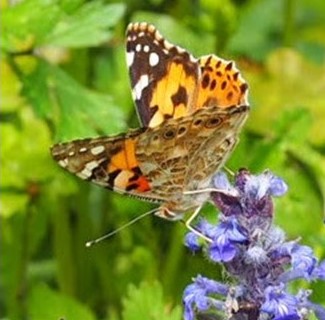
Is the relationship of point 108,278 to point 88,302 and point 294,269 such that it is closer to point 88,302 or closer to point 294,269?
point 88,302

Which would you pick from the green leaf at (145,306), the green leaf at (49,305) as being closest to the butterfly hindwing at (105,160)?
the green leaf at (145,306)

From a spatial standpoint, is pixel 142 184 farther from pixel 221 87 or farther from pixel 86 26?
pixel 86 26

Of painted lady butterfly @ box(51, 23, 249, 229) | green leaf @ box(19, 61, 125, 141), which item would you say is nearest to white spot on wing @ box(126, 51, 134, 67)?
painted lady butterfly @ box(51, 23, 249, 229)

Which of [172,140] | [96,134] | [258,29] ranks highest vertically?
[258,29]

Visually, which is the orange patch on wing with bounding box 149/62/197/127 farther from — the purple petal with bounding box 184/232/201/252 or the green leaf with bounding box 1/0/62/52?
the green leaf with bounding box 1/0/62/52

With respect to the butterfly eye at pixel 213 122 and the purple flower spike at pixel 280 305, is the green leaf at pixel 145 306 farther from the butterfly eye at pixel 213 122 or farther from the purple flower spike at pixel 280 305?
the purple flower spike at pixel 280 305

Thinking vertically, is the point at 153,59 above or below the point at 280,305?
above

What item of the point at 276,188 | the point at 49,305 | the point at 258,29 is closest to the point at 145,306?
the point at 49,305
